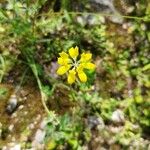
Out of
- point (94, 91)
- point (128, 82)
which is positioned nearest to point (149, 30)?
point (128, 82)

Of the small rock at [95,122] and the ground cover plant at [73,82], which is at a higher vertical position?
the ground cover plant at [73,82]

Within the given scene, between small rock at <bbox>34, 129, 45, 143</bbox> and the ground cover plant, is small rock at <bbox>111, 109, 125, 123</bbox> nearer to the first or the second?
the ground cover plant

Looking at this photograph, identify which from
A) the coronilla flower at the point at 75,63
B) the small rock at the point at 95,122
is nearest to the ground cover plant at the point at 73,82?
the small rock at the point at 95,122

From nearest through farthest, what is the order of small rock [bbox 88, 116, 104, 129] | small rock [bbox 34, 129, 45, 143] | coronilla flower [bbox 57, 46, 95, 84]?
coronilla flower [bbox 57, 46, 95, 84], small rock [bbox 34, 129, 45, 143], small rock [bbox 88, 116, 104, 129]

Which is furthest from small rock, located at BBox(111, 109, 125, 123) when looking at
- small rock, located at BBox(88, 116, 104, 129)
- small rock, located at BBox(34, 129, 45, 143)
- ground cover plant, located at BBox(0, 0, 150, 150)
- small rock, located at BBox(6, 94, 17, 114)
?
small rock, located at BBox(6, 94, 17, 114)

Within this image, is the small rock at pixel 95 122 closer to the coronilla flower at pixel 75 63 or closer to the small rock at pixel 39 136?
the small rock at pixel 39 136

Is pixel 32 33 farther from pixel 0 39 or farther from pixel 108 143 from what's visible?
pixel 108 143

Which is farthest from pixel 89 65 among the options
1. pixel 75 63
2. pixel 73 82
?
pixel 73 82

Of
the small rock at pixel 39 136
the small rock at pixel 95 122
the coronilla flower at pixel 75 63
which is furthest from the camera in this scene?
the small rock at pixel 95 122
